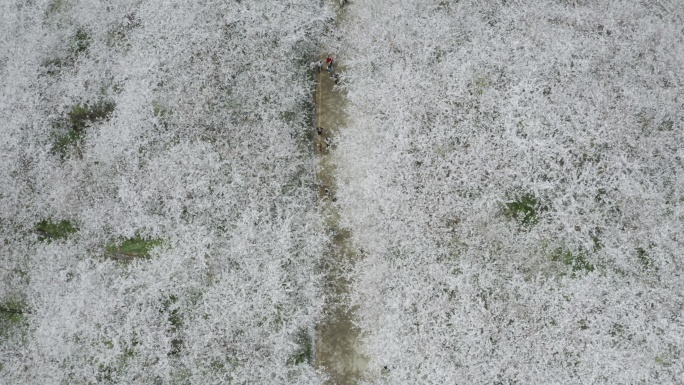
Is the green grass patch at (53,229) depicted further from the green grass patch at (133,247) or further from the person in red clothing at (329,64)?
the person in red clothing at (329,64)

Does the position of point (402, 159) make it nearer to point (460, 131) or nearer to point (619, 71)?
point (460, 131)

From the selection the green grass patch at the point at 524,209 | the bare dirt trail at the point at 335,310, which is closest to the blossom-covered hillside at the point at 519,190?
the green grass patch at the point at 524,209

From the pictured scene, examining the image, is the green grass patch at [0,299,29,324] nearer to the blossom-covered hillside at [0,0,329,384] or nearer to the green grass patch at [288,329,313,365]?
the blossom-covered hillside at [0,0,329,384]

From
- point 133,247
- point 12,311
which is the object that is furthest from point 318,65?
point 12,311

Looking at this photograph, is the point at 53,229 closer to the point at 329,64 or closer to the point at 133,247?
the point at 133,247

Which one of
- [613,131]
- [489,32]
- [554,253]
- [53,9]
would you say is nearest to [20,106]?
[53,9]
